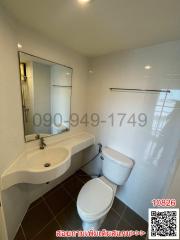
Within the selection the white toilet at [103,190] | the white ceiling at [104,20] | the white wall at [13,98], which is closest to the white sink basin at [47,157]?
the white wall at [13,98]

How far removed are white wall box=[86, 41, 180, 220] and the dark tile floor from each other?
15 cm

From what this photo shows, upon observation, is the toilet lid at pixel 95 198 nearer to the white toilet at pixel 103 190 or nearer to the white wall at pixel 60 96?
the white toilet at pixel 103 190

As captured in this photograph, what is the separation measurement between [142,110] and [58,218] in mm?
1741

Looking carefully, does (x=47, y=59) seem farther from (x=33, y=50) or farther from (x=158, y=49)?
(x=158, y=49)

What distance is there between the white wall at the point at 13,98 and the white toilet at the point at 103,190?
26.9 inches

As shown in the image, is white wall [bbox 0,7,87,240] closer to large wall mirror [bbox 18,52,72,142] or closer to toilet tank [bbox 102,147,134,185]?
large wall mirror [bbox 18,52,72,142]

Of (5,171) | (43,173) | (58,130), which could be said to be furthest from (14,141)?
(58,130)

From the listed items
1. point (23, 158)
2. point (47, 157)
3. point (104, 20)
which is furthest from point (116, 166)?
point (104, 20)

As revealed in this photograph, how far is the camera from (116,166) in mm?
1532

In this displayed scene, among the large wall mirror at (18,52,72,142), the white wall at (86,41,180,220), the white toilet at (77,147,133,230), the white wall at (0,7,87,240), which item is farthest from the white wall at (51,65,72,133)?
the white toilet at (77,147,133,230)

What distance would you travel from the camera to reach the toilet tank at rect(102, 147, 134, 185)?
1500 mm

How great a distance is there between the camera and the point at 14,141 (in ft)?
3.63

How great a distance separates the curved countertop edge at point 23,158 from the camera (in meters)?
0.99

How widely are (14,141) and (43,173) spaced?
412 millimetres
